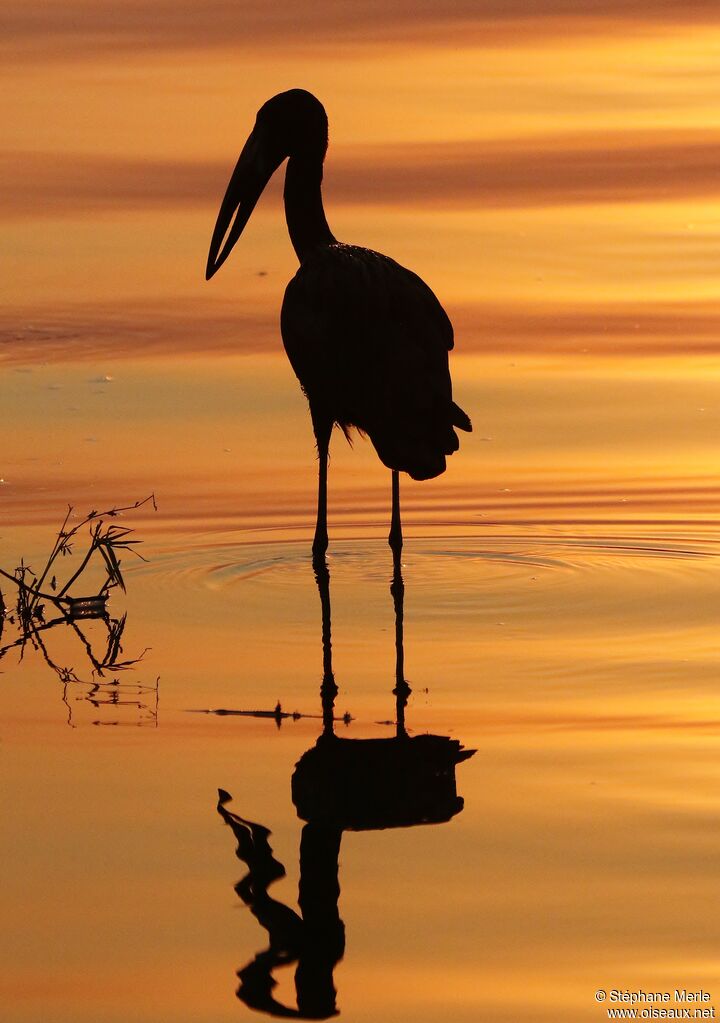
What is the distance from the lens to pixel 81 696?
7.72 metres

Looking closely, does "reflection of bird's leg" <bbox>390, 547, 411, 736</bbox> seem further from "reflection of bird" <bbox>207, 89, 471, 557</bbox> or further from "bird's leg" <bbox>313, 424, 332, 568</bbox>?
"bird's leg" <bbox>313, 424, 332, 568</bbox>

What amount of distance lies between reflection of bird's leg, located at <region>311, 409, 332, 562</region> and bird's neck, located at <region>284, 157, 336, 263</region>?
116 cm

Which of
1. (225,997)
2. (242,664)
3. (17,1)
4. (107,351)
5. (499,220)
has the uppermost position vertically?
(17,1)

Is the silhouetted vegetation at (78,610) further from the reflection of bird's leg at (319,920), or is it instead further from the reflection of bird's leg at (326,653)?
the reflection of bird's leg at (319,920)

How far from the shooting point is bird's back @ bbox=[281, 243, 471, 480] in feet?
31.7

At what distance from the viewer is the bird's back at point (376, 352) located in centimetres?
966

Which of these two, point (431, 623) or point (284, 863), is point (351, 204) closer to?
point (431, 623)

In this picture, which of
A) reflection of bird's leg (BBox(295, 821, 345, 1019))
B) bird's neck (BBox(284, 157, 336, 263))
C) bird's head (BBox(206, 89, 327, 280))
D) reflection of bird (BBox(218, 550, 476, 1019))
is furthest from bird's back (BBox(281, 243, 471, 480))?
reflection of bird's leg (BBox(295, 821, 345, 1019))

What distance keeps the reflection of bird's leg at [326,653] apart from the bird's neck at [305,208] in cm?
201

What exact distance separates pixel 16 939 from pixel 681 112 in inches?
554

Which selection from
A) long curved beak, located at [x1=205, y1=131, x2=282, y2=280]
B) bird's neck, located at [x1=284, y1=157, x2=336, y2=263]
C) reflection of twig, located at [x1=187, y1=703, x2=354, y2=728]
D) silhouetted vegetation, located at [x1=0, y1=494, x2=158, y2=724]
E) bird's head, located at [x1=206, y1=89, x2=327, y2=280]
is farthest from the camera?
long curved beak, located at [x1=205, y1=131, x2=282, y2=280]

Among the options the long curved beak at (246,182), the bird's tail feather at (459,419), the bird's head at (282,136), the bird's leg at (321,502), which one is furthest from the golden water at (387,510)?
the bird's head at (282,136)

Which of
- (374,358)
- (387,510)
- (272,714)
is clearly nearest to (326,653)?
(272,714)

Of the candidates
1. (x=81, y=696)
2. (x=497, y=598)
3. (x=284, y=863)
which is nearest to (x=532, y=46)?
(x=497, y=598)
